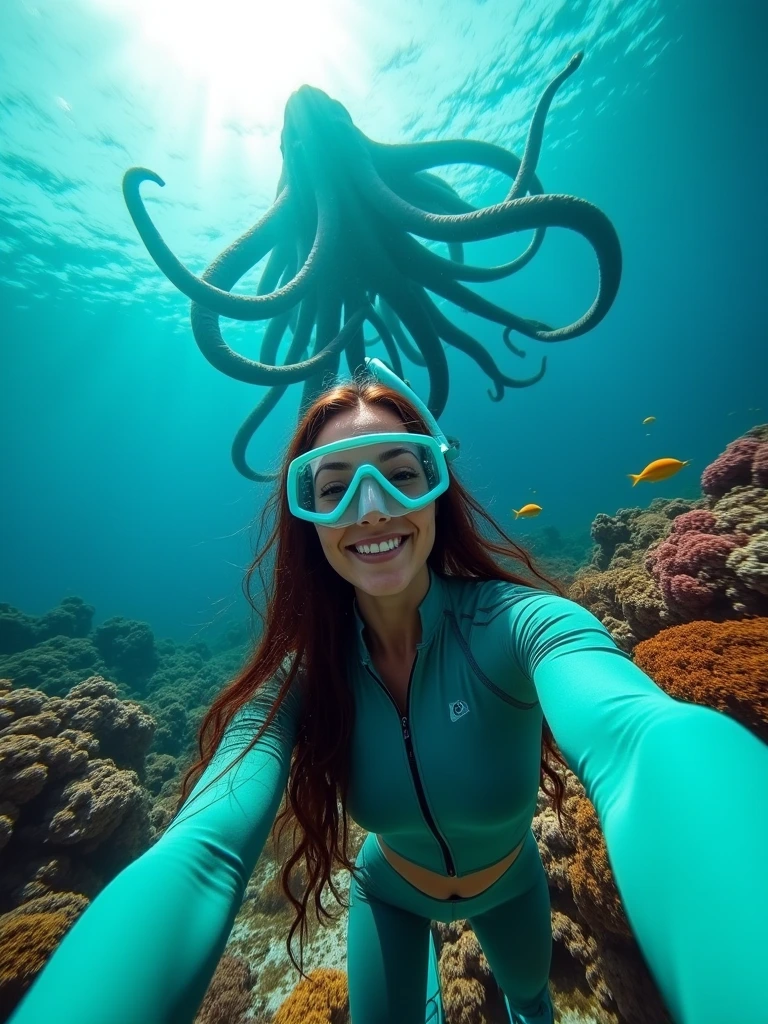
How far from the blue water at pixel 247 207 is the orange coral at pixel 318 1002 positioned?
2.94m

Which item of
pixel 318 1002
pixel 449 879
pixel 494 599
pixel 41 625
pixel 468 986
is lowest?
pixel 468 986

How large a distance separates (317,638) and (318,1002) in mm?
3045

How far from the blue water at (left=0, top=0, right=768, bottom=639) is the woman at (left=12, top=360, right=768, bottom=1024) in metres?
0.89

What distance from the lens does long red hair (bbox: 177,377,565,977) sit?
1912 mm

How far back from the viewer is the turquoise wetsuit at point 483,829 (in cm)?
67

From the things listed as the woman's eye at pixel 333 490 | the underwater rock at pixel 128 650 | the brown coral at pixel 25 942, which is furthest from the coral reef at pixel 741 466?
the underwater rock at pixel 128 650

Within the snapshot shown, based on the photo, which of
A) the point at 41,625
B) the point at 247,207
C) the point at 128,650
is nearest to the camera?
the point at 128,650

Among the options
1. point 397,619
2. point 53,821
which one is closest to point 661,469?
point 397,619

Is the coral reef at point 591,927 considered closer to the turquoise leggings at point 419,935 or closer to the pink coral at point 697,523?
the turquoise leggings at point 419,935

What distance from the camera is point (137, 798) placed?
16.5 feet

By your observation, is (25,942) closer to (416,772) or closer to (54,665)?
(416,772)

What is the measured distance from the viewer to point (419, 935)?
2.24m

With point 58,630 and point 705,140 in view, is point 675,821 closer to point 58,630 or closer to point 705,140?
point 58,630

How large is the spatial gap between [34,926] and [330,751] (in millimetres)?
3963
